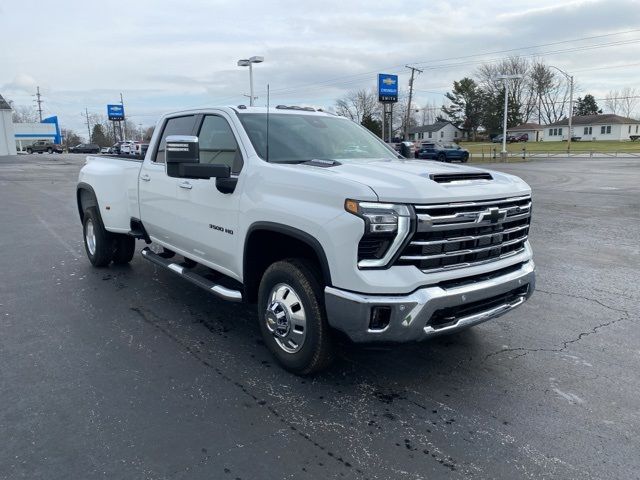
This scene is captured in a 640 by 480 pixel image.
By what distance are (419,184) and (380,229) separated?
408mm

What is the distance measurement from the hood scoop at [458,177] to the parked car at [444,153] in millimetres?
37793

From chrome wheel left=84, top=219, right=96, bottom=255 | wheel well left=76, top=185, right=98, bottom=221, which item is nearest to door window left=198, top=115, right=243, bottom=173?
wheel well left=76, top=185, right=98, bottom=221

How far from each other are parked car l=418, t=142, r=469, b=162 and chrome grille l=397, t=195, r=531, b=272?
37878 mm

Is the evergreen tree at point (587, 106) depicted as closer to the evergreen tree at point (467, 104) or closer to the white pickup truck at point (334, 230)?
the evergreen tree at point (467, 104)

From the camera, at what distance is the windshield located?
14.2ft

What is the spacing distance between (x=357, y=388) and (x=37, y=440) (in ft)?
6.59

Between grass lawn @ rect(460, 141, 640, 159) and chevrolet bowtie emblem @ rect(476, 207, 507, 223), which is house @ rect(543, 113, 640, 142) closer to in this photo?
grass lawn @ rect(460, 141, 640, 159)

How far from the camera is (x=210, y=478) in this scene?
2.73 m

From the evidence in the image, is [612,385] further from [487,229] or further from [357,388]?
[357,388]

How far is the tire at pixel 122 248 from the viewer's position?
6920 mm

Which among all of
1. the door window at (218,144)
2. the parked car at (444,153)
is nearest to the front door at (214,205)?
the door window at (218,144)

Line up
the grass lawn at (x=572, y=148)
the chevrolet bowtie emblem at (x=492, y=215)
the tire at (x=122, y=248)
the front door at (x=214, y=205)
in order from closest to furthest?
the chevrolet bowtie emblem at (x=492, y=215) → the front door at (x=214, y=205) → the tire at (x=122, y=248) → the grass lawn at (x=572, y=148)

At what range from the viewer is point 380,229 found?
3.17m

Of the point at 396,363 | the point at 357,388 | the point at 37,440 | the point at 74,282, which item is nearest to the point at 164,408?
the point at 37,440
